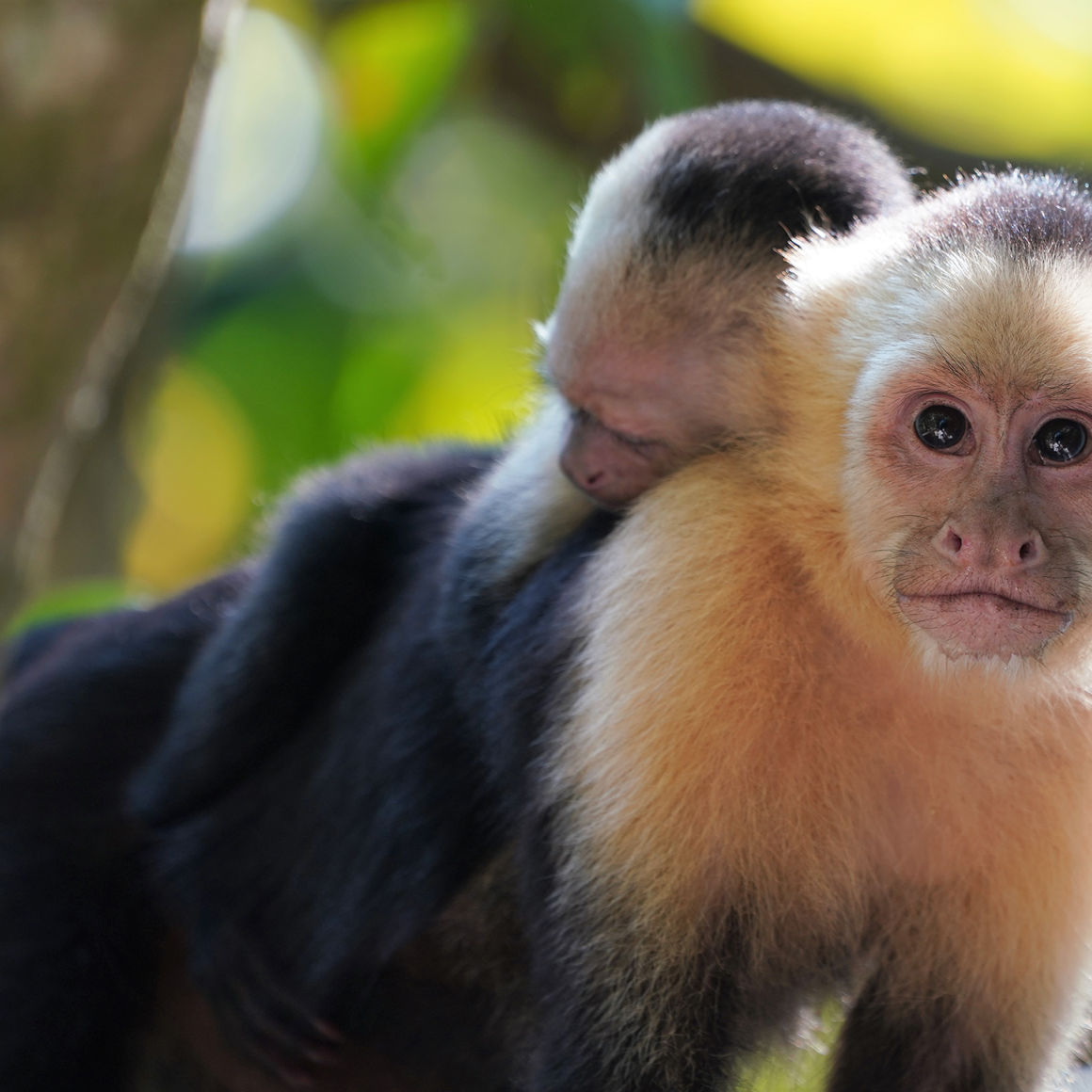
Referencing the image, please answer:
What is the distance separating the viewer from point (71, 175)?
2967 millimetres

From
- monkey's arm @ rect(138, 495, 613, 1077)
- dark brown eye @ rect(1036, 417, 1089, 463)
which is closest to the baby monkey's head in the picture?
monkey's arm @ rect(138, 495, 613, 1077)

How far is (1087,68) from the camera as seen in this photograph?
188 inches

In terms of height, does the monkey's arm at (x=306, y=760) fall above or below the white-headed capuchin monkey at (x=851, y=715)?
below

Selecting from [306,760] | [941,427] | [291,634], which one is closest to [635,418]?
[941,427]

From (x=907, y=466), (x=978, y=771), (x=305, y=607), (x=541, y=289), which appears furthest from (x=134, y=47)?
(x=541, y=289)

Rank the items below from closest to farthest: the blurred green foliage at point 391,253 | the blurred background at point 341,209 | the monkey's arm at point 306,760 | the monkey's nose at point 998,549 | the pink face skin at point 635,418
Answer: the monkey's nose at point 998,549 → the pink face skin at point 635,418 → the monkey's arm at point 306,760 → the blurred background at point 341,209 → the blurred green foliage at point 391,253

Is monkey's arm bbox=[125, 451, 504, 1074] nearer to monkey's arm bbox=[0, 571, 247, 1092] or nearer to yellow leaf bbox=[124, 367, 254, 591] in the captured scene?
monkey's arm bbox=[0, 571, 247, 1092]

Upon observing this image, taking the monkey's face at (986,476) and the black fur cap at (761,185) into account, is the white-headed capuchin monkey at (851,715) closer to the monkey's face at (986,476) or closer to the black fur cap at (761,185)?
the monkey's face at (986,476)

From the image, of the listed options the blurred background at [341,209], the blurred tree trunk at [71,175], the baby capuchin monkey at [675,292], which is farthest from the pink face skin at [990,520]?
the blurred tree trunk at [71,175]

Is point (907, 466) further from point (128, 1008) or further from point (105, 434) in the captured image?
point (105, 434)

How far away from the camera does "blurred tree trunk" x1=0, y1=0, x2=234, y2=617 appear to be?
2.87m

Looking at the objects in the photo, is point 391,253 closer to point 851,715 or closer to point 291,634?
point 291,634

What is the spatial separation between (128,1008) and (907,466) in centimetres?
186

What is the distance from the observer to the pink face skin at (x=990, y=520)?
164cm
